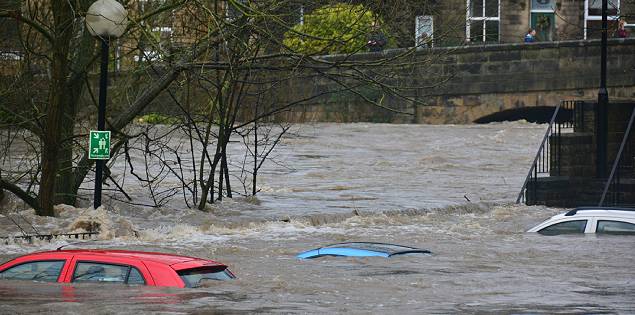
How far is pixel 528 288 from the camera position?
15570 mm

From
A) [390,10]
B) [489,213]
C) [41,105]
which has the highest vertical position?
[390,10]

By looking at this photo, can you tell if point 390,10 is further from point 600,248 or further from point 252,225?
point 600,248

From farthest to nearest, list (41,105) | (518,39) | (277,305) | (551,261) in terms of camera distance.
→ (518,39) < (41,105) < (551,261) < (277,305)

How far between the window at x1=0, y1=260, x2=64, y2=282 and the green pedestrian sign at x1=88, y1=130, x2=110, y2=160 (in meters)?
6.28

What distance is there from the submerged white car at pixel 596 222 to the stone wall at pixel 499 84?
29.0m

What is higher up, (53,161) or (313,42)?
(313,42)

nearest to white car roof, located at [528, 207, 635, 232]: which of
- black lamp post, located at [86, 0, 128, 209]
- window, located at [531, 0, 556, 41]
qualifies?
black lamp post, located at [86, 0, 128, 209]

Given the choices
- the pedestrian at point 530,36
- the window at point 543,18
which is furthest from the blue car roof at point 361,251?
the window at point 543,18

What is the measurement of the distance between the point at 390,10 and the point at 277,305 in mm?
11006

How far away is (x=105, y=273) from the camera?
42.8ft

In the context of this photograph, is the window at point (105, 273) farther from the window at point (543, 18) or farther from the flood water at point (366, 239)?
the window at point (543, 18)

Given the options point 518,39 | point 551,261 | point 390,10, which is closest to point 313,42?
point 390,10

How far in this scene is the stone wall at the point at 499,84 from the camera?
4953cm

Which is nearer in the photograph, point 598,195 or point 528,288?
point 528,288
